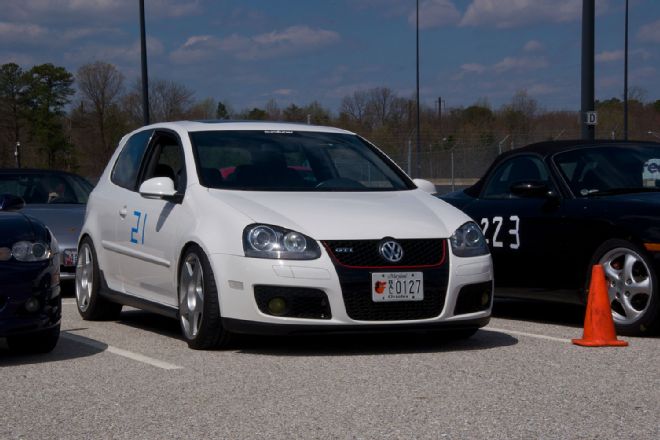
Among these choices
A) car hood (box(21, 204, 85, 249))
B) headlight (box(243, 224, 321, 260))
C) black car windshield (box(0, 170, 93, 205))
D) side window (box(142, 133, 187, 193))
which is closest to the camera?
headlight (box(243, 224, 321, 260))

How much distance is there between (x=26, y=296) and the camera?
7.11 m

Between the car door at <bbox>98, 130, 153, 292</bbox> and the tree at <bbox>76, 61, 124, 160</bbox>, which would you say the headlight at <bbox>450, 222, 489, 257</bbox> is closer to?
the car door at <bbox>98, 130, 153, 292</bbox>

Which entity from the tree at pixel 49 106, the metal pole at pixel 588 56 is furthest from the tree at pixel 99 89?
the metal pole at pixel 588 56

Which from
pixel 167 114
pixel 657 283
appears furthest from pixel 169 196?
pixel 167 114

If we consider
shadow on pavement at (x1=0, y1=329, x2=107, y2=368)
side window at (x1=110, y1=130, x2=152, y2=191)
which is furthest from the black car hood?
side window at (x1=110, y1=130, x2=152, y2=191)

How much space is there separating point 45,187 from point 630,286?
7.94m

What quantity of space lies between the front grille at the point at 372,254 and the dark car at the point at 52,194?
609cm

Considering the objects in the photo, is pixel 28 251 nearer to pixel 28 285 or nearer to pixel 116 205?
pixel 28 285

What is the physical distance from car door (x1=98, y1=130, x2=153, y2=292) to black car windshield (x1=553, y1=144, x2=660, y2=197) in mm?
3325

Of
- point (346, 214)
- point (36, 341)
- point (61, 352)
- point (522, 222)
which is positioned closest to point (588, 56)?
point (522, 222)

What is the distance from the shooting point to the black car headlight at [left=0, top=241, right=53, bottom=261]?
23.3 ft

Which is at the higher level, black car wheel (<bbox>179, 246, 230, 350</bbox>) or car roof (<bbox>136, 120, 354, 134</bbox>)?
car roof (<bbox>136, 120, 354, 134</bbox>)

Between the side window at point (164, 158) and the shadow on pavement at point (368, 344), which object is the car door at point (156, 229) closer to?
the side window at point (164, 158)

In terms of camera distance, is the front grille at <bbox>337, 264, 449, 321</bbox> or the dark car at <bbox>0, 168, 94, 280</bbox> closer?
the front grille at <bbox>337, 264, 449, 321</bbox>
